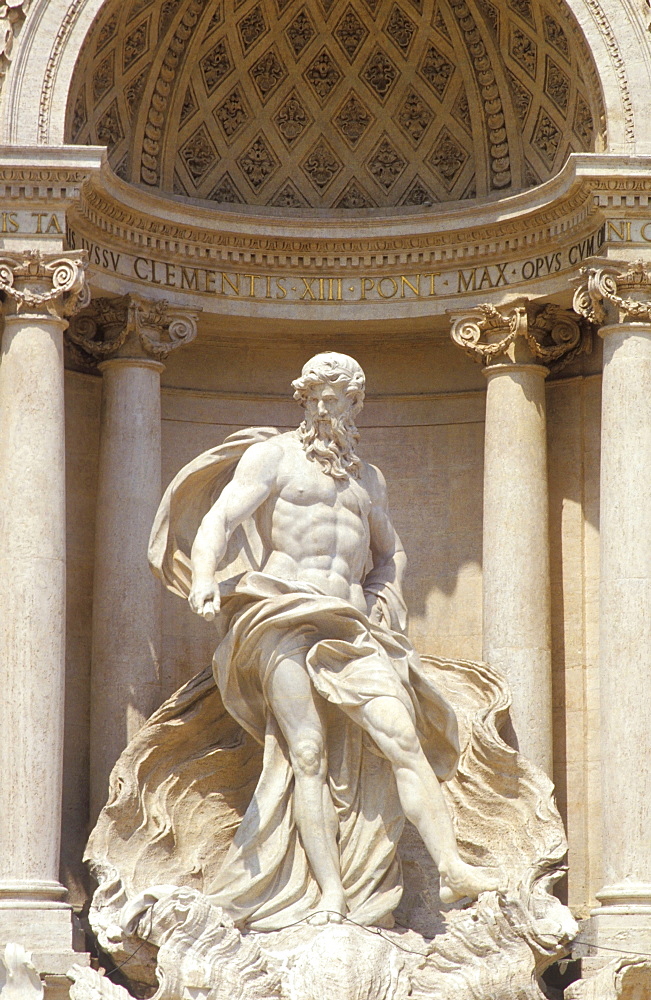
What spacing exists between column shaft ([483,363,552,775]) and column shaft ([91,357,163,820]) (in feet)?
8.22

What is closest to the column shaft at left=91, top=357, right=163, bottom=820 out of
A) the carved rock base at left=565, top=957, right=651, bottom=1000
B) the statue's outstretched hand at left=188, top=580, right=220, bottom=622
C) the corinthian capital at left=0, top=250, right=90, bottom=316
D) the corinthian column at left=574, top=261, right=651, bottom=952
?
the corinthian capital at left=0, top=250, right=90, bottom=316

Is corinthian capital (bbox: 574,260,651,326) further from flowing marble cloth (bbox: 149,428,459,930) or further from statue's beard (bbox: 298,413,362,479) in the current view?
flowing marble cloth (bbox: 149,428,459,930)

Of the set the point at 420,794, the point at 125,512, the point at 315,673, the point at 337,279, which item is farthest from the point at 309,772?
the point at 337,279

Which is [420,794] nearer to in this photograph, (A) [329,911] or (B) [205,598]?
(A) [329,911]

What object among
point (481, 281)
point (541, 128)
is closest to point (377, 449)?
point (481, 281)

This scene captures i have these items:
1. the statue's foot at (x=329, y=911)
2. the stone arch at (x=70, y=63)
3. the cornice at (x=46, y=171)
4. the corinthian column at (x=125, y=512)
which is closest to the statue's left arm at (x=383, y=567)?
the corinthian column at (x=125, y=512)

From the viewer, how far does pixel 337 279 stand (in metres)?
18.2

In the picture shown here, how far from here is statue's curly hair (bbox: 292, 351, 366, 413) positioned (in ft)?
52.2

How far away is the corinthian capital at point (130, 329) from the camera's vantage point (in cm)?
1736

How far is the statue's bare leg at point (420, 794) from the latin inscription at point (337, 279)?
4005 millimetres

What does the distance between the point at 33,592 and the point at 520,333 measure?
4288 mm

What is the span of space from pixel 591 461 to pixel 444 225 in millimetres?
2140

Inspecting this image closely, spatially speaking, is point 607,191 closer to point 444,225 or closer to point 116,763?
point 444,225

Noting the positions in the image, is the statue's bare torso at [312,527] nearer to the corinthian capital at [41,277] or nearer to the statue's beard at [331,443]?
the statue's beard at [331,443]
